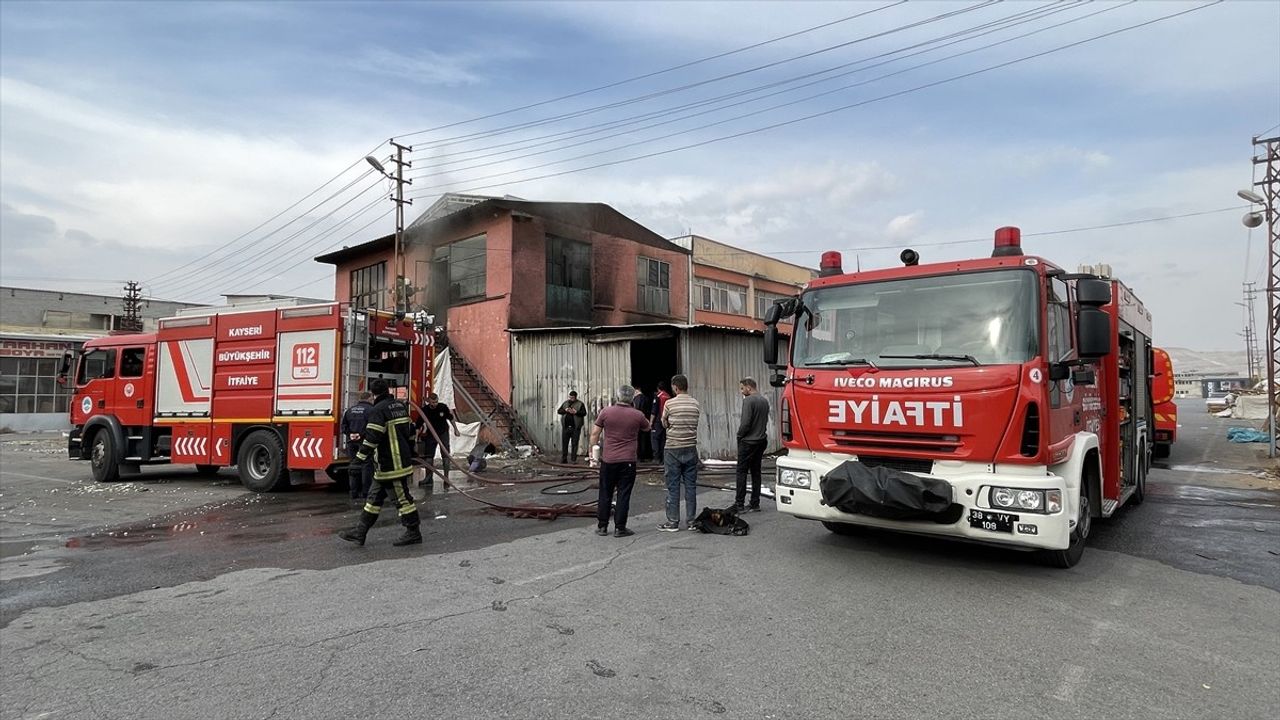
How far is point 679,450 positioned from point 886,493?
2.81 metres

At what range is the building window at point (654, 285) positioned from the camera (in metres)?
23.9

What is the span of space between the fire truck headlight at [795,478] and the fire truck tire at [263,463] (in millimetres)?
8781

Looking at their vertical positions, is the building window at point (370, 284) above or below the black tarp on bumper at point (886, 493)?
above

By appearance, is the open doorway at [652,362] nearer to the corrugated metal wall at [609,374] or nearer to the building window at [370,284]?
the corrugated metal wall at [609,374]

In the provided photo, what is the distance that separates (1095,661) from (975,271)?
115 inches

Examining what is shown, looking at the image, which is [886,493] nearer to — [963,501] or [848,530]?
[963,501]

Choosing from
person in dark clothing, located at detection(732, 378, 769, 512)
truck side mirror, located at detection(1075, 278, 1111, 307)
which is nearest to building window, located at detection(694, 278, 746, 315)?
person in dark clothing, located at detection(732, 378, 769, 512)

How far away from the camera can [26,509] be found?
10242 millimetres

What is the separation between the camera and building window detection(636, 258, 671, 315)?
23906 mm

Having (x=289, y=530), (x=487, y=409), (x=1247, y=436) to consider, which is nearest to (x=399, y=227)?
(x=487, y=409)

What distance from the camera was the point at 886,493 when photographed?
16.6 feet

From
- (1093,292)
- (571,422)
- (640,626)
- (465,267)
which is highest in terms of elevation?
(465,267)

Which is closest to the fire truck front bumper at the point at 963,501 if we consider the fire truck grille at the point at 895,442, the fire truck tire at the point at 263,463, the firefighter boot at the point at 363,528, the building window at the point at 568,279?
the fire truck grille at the point at 895,442

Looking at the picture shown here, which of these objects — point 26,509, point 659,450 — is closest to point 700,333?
point 659,450
